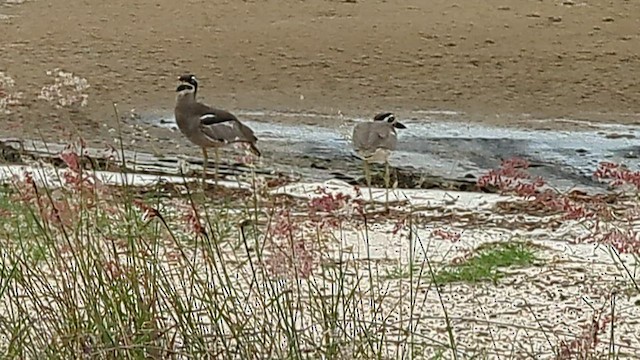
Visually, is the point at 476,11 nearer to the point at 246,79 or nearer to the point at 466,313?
the point at 246,79

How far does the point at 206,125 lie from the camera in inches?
256

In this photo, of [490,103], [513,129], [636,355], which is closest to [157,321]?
[636,355]

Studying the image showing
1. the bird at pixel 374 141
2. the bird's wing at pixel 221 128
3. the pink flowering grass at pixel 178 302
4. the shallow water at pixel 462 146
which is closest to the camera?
the pink flowering grass at pixel 178 302

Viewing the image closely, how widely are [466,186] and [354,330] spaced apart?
395 centimetres

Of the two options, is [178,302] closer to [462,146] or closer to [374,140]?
[374,140]

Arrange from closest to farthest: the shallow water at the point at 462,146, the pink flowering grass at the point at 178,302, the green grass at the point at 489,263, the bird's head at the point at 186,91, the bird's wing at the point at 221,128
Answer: the pink flowering grass at the point at 178,302 < the green grass at the point at 489,263 < the bird's wing at the point at 221,128 < the bird's head at the point at 186,91 < the shallow water at the point at 462,146

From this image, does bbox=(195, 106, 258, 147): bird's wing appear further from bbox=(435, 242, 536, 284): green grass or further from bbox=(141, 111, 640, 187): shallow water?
bbox=(435, 242, 536, 284): green grass

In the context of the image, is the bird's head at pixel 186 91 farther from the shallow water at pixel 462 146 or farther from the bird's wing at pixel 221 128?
the shallow water at pixel 462 146

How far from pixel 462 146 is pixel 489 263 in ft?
10.5

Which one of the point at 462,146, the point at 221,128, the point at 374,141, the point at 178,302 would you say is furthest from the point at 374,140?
the point at 178,302

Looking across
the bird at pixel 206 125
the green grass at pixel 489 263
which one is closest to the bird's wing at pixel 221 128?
the bird at pixel 206 125

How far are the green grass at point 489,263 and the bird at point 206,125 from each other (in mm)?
1773

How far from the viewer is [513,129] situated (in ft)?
26.6

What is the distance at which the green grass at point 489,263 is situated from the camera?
171 inches
